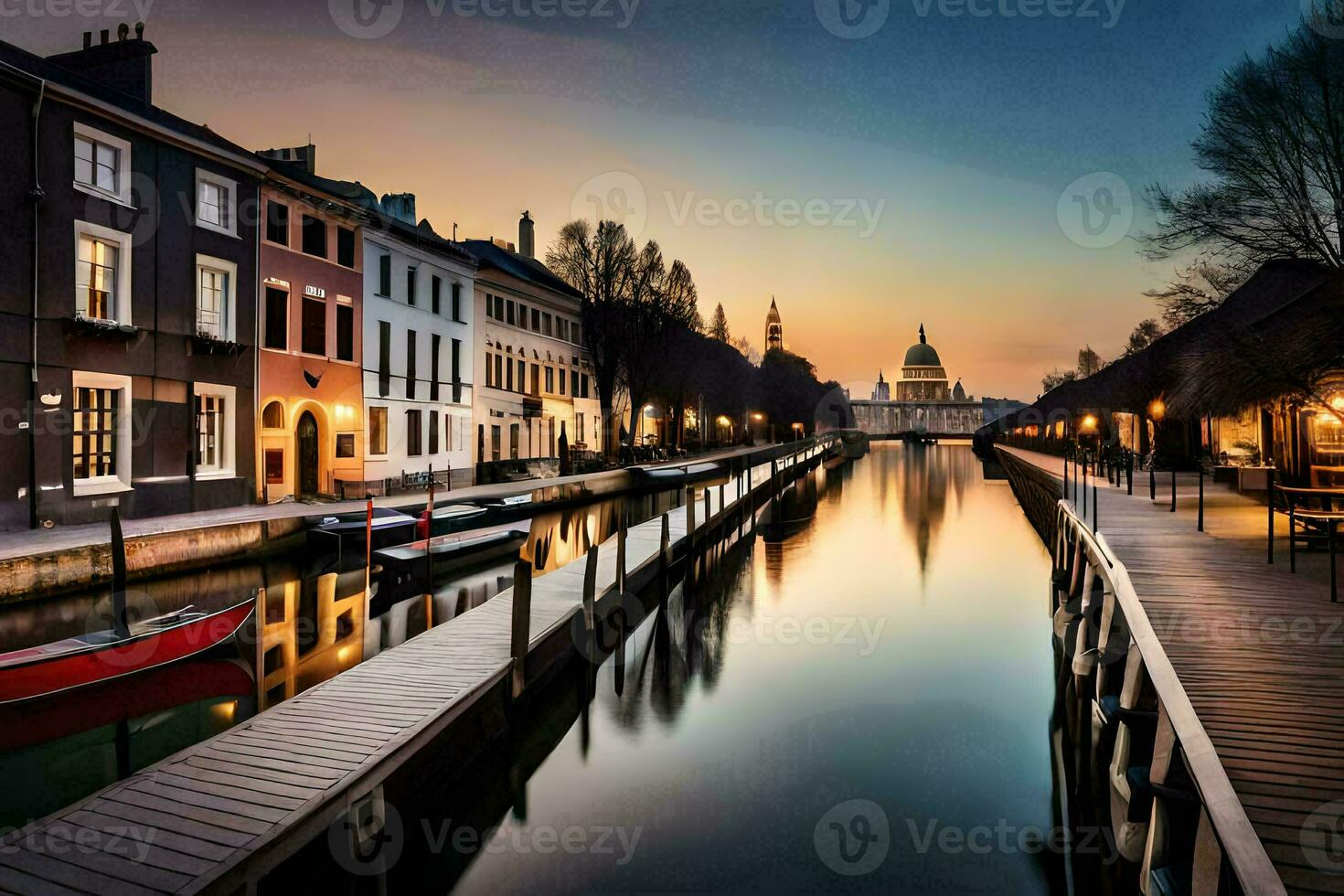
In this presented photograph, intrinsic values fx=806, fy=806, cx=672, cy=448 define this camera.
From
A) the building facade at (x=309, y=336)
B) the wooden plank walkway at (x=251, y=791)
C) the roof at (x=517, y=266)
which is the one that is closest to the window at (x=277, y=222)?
the building facade at (x=309, y=336)

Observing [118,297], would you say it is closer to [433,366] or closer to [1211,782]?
[433,366]

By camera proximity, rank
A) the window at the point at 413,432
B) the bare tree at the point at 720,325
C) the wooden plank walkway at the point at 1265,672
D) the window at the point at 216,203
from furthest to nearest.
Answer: the bare tree at the point at 720,325, the window at the point at 413,432, the window at the point at 216,203, the wooden plank walkway at the point at 1265,672

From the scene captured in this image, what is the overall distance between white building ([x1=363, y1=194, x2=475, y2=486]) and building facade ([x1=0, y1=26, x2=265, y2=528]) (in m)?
5.76

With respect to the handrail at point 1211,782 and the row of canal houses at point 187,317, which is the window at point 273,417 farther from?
the handrail at point 1211,782

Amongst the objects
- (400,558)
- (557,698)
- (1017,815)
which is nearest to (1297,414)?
(1017,815)

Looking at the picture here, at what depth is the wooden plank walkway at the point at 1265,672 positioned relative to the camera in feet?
15.3

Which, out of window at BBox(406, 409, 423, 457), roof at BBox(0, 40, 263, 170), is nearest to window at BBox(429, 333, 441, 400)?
window at BBox(406, 409, 423, 457)

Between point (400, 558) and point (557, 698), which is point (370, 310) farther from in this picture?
point (557, 698)

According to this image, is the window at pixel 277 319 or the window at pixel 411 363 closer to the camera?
the window at pixel 277 319

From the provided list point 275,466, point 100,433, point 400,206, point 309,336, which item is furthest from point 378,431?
point 400,206

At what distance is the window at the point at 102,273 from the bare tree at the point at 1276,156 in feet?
78.4

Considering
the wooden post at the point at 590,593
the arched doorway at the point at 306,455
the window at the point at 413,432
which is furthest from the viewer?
the window at the point at 413,432
